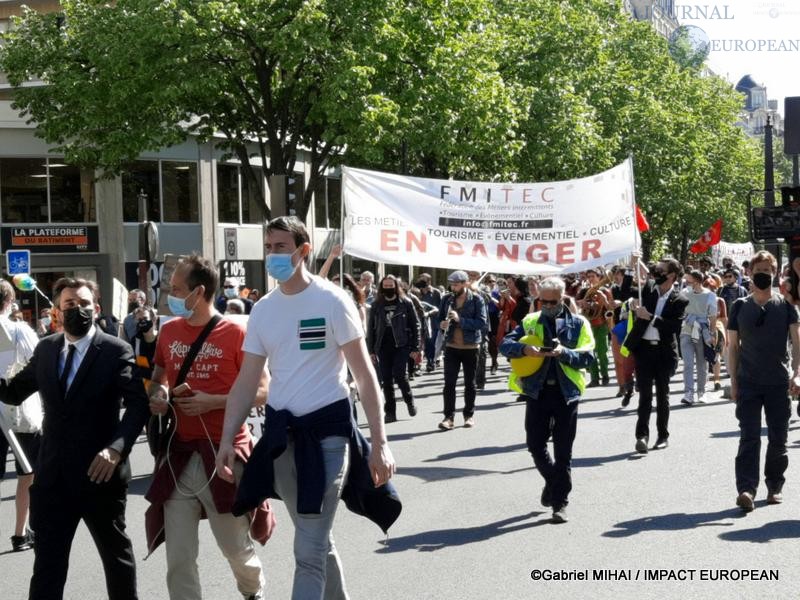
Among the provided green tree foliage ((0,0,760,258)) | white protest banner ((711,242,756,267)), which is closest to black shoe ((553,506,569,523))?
green tree foliage ((0,0,760,258))

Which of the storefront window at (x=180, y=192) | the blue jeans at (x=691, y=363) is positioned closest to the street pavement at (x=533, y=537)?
the blue jeans at (x=691, y=363)

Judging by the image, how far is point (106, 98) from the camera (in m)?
27.6

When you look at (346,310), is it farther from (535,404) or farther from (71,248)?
(71,248)

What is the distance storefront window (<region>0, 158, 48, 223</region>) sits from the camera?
34406 mm

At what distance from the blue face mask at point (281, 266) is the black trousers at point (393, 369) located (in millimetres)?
9577

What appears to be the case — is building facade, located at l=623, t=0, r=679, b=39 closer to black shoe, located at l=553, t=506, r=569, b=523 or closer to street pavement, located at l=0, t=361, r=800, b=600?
street pavement, located at l=0, t=361, r=800, b=600

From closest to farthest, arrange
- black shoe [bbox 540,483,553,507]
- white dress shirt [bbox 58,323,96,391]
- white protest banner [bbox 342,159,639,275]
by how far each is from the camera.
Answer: white dress shirt [bbox 58,323,96,391]
black shoe [bbox 540,483,553,507]
white protest banner [bbox 342,159,639,275]

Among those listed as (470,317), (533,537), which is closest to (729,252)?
(470,317)

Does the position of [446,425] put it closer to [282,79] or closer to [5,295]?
[5,295]

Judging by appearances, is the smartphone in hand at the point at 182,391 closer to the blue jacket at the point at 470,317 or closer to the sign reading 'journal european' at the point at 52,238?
the blue jacket at the point at 470,317

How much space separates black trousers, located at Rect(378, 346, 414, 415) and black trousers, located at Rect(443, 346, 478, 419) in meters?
0.86

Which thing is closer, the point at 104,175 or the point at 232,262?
the point at 104,175

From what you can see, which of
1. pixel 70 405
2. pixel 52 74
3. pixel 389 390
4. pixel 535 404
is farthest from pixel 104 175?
pixel 70 405

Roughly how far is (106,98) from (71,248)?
28.1ft
